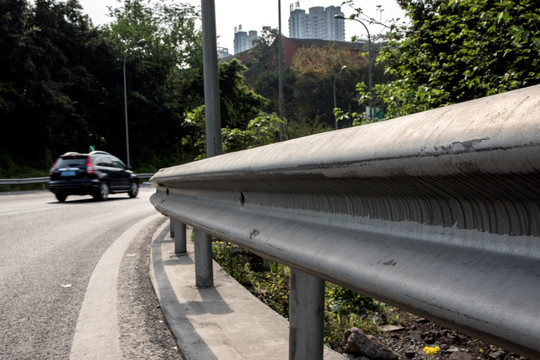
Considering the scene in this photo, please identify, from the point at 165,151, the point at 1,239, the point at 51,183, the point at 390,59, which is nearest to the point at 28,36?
the point at 165,151

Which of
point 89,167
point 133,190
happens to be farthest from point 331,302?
point 133,190

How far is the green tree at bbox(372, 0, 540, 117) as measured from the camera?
4.13m

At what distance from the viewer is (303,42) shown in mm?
83625

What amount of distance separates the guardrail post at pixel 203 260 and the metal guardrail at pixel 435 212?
2.22 metres

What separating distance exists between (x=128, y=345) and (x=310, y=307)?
4.54 feet

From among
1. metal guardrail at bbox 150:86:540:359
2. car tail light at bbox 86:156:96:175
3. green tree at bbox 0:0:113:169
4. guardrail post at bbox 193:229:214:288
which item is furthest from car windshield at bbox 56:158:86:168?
green tree at bbox 0:0:113:169

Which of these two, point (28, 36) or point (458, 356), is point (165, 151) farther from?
point (458, 356)

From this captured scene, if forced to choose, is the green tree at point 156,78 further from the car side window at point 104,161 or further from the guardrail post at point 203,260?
the guardrail post at point 203,260

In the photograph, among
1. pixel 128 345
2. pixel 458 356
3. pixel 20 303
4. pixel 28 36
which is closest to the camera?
pixel 128 345

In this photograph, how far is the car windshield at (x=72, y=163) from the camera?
1598 centimetres

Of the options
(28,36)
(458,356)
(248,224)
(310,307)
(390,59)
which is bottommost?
(458,356)

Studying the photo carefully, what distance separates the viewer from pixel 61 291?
13.9 feet

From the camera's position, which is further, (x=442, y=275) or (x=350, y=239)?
(x=350, y=239)

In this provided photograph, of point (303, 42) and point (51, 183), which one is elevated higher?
point (303, 42)
